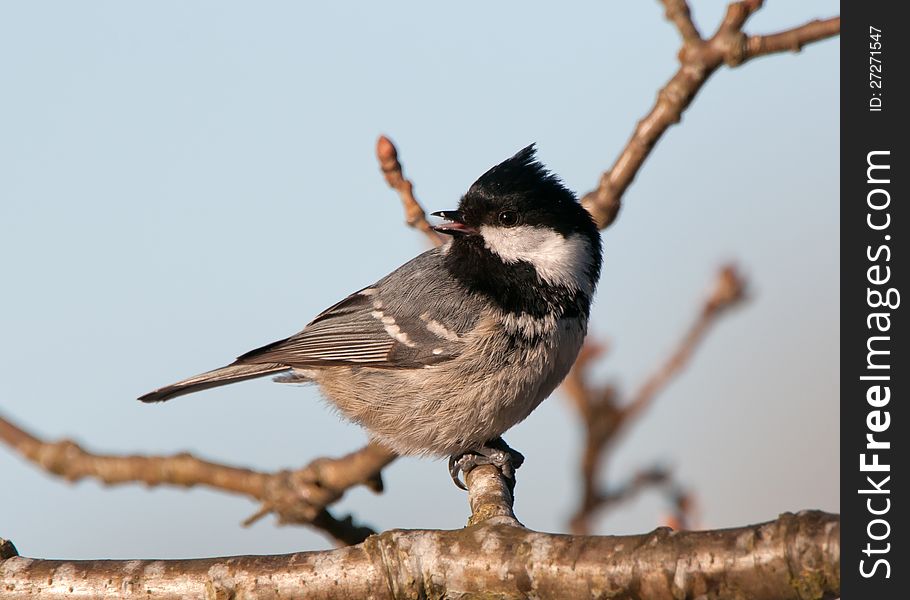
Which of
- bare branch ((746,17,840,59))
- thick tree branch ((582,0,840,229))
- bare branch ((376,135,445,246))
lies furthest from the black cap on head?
bare branch ((746,17,840,59))

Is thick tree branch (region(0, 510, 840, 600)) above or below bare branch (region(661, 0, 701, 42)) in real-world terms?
below

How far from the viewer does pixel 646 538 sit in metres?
1.88

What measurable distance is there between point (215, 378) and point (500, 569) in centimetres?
202

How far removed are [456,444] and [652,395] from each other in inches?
29.3

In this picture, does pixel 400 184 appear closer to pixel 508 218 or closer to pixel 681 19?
pixel 508 218

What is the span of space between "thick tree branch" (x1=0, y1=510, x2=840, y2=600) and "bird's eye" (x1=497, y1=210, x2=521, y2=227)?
4.84ft

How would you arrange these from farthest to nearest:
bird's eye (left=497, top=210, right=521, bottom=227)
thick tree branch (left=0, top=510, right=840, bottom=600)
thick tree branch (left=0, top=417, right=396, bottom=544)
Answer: bird's eye (left=497, top=210, right=521, bottom=227), thick tree branch (left=0, top=417, right=396, bottom=544), thick tree branch (left=0, top=510, right=840, bottom=600)

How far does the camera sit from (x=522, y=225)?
11.2 ft

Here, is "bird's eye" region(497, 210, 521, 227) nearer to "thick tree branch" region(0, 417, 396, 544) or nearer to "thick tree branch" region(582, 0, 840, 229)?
"thick tree branch" region(582, 0, 840, 229)

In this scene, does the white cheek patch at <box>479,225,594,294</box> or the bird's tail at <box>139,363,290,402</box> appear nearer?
the white cheek patch at <box>479,225,594,294</box>
